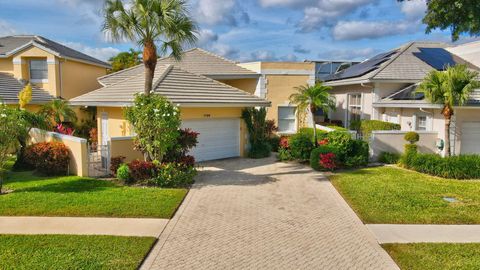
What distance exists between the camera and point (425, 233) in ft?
28.4

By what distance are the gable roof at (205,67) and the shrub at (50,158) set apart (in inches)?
385

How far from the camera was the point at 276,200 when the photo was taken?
11461 millimetres

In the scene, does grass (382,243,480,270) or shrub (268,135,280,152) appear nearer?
grass (382,243,480,270)

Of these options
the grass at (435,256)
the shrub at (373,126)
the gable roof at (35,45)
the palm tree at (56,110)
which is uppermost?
the gable roof at (35,45)

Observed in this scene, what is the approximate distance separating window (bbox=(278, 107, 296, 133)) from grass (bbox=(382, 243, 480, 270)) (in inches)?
620

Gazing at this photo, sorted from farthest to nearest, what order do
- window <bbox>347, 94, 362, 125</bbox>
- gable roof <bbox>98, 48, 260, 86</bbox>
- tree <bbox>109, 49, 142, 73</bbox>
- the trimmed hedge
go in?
tree <bbox>109, 49, 142, 73</bbox> < window <bbox>347, 94, 362, 125</bbox> < gable roof <bbox>98, 48, 260, 86</bbox> < the trimmed hedge

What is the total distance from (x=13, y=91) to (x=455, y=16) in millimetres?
23195

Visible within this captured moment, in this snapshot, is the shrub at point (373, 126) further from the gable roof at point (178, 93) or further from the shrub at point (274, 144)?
the gable roof at point (178, 93)

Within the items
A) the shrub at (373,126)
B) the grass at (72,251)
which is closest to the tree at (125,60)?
the shrub at (373,126)

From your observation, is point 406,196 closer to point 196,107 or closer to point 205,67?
point 196,107

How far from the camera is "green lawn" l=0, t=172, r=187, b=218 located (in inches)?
380

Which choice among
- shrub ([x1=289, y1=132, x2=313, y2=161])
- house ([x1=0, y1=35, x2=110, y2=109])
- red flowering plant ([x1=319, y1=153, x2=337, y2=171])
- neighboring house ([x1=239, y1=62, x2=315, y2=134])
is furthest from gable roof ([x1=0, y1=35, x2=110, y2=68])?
red flowering plant ([x1=319, y1=153, x2=337, y2=171])

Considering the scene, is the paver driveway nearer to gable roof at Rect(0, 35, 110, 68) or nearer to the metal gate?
the metal gate

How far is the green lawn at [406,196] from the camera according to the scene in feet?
32.0
